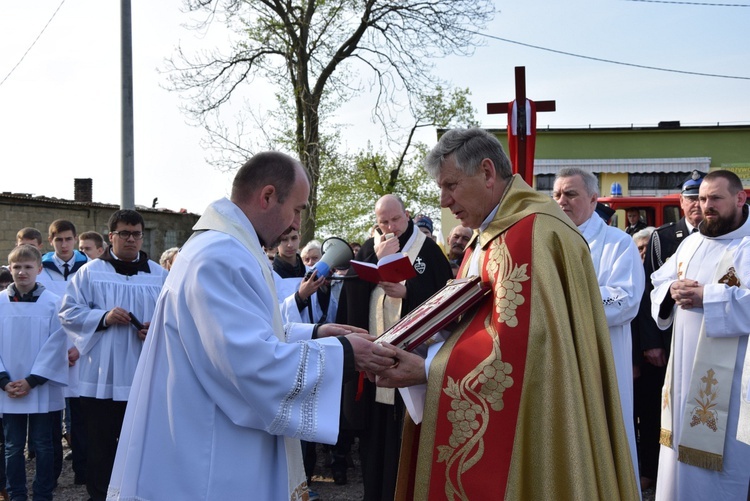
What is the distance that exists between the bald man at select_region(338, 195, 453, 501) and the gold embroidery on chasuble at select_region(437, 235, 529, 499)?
241 cm

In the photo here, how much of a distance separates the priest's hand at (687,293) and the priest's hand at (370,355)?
8.72 ft

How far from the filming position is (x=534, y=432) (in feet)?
9.75

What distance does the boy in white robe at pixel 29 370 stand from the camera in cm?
604

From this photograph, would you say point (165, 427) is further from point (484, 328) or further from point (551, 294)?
point (551, 294)

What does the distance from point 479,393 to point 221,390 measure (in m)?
1.05

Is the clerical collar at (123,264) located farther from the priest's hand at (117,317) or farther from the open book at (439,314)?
the open book at (439,314)

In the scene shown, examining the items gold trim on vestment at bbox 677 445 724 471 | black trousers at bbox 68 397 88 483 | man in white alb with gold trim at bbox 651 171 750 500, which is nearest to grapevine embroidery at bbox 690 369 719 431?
man in white alb with gold trim at bbox 651 171 750 500

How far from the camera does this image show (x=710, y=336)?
4871mm

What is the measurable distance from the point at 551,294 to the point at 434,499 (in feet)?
3.26

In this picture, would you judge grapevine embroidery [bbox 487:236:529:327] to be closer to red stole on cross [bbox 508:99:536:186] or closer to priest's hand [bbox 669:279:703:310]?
priest's hand [bbox 669:279:703:310]

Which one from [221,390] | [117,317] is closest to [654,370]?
[117,317]

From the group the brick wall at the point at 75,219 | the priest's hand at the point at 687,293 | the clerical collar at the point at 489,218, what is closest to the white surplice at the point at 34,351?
the clerical collar at the point at 489,218

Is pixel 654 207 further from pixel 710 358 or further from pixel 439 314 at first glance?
pixel 439 314

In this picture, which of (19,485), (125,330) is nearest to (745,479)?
(125,330)
